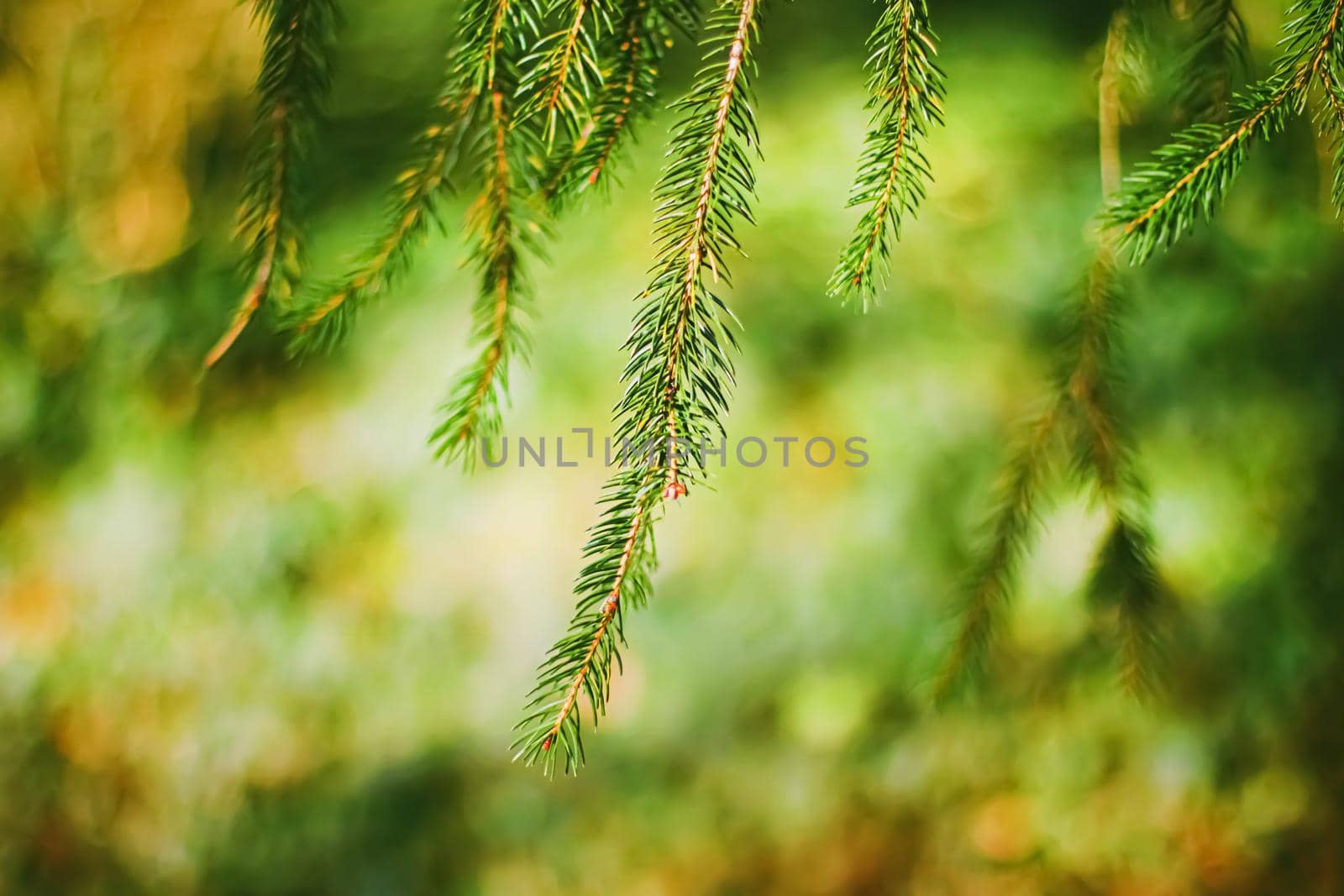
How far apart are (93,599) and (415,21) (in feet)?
4.03

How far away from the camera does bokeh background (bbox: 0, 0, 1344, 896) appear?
1.18 metres

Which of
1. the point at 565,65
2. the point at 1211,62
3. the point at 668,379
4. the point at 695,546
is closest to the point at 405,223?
the point at 565,65

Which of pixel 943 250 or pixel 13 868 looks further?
pixel 943 250

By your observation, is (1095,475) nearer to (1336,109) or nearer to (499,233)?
(1336,109)

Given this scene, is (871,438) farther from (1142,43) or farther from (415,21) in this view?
(415,21)

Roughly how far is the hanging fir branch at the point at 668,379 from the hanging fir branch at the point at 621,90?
0.40 feet

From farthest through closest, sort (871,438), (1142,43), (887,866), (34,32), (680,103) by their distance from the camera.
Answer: (34,32), (871,438), (887,866), (1142,43), (680,103)

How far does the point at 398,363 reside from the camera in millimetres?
1366

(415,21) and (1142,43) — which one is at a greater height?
(415,21)

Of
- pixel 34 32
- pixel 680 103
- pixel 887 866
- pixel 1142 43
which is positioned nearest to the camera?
pixel 680 103

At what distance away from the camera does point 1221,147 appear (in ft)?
2.08

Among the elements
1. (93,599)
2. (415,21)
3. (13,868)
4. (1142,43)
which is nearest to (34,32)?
(415,21)

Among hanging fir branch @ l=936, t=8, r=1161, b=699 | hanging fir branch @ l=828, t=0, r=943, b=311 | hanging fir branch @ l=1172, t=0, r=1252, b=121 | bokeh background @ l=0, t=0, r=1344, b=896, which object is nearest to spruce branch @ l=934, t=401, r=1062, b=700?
hanging fir branch @ l=936, t=8, r=1161, b=699

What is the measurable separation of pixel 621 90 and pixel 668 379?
1.07ft
